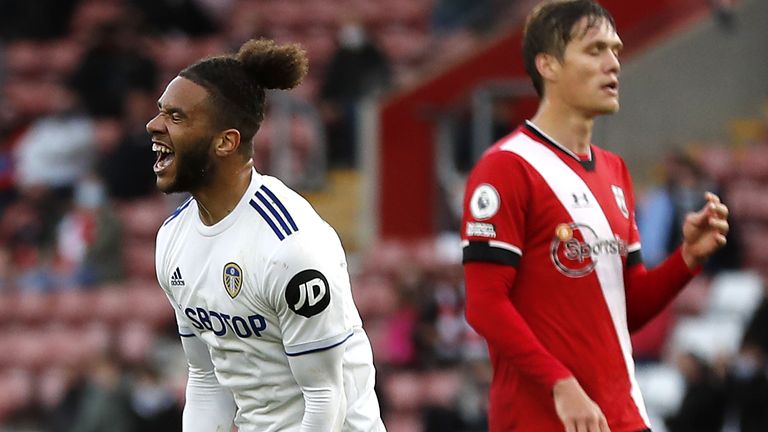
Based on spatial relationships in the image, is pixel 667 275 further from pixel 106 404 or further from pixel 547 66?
pixel 106 404

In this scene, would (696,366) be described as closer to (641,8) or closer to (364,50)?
(641,8)

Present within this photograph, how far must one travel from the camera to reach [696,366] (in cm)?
981

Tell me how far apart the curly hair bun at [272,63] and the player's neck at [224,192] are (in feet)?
0.83

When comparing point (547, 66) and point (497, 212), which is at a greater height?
point (547, 66)

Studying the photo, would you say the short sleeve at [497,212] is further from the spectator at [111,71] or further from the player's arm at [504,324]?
the spectator at [111,71]

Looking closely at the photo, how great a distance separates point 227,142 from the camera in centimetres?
470

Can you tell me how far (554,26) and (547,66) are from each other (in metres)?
0.13

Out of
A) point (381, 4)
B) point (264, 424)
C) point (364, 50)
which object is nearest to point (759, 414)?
point (264, 424)

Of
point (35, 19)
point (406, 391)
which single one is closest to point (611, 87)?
point (406, 391)

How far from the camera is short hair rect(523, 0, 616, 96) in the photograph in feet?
16.6

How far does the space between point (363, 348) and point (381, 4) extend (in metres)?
12.2

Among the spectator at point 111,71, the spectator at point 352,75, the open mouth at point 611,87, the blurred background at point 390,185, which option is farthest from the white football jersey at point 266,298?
the spectator at point 111,71

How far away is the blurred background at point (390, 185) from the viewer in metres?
10.9

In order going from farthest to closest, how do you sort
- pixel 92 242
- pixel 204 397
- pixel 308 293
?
1. pixel 92 242
2. pixel 204 397
3. pixel 308 293
